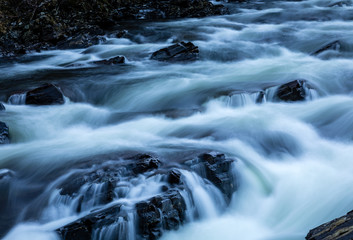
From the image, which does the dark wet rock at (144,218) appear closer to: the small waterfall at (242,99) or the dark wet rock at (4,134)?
the dark wet rock at (4,134)

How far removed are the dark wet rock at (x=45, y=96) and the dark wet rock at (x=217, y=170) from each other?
4.01 metres

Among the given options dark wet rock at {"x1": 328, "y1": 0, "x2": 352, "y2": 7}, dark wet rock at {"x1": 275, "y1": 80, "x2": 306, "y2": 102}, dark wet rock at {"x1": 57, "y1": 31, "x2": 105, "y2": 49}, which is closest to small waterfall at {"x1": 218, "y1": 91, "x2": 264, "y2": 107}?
dark wet rock at {"x1": 275, "y1": 80, "x2": 306, "y2": 102}

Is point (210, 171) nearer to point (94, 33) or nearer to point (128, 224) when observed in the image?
point (128, 224)

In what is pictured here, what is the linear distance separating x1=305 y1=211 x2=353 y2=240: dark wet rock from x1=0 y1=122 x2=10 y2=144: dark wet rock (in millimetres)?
4889

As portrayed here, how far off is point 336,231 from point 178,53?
26.5 ft

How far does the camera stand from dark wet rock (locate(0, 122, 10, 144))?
6.41m

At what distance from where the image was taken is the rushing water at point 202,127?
15.2 ft

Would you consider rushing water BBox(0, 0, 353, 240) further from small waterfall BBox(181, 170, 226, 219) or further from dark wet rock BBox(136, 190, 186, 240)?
dark wet rock BBox(136, 190, 186, 240)

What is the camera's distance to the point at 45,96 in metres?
8.04

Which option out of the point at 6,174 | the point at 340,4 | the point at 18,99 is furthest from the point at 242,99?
the point at 340,4

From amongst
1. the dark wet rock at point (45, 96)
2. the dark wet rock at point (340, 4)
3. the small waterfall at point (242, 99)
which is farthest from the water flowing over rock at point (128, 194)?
the dark wet rock at point (340, 4)

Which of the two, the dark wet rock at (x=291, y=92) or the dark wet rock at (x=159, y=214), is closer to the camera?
the dark wet rock at (x=159, y=214)

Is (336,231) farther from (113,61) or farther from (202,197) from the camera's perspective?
(113,61)

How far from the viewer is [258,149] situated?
5.98 m
